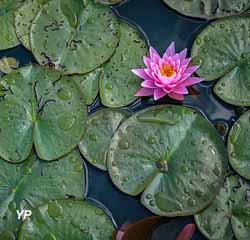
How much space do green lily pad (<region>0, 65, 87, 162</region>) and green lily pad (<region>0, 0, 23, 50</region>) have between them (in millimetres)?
169

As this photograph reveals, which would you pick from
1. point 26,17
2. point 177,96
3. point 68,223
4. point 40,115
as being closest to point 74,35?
point 26,17

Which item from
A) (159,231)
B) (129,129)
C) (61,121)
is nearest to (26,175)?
(61,121)

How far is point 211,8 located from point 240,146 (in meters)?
0.55

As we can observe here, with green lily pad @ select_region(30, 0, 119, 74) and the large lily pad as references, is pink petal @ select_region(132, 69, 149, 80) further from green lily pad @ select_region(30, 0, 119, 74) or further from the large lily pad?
the large lily pad

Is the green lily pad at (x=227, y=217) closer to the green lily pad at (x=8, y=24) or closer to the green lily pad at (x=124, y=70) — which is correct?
the green lily pad at (x=124, y=70)

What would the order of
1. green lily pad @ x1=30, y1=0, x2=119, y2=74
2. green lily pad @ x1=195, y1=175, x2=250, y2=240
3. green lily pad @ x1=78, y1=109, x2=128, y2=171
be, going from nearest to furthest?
green lily pad @ x1=195, y1=175, x2=250, y2=240
green lily pad @ x1=78, y1=109, x2=128, y2=171
green lily pad @ x1=30, y1=0, x2=119, y2=74

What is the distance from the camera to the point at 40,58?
181cm

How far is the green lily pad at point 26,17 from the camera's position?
73.4 inches

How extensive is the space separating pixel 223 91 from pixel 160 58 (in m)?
0.25

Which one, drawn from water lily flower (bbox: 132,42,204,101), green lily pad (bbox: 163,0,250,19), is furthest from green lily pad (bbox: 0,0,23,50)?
green lily pad (bbox: 163,0,250,19)

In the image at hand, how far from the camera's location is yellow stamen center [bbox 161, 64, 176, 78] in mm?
1690

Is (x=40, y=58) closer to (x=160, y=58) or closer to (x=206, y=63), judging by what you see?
(x=160, y=58)

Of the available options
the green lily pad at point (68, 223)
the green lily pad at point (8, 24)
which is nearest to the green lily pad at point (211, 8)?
the green lily pad at point (8, 24)

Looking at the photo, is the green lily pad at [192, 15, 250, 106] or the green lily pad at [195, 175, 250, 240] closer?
the green lily pad at [195, 175, 250, 240]
